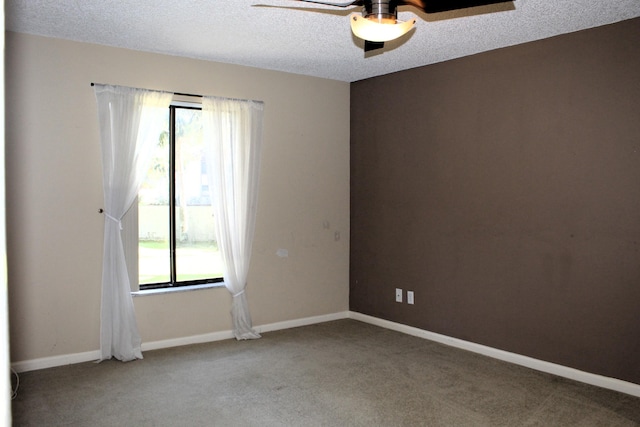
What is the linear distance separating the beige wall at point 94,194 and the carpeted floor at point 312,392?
369mm

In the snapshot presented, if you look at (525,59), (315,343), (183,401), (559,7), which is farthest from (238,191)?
(559,7)

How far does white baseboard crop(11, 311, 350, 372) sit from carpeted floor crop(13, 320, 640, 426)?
0.32 ft

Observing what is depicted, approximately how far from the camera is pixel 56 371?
407cm

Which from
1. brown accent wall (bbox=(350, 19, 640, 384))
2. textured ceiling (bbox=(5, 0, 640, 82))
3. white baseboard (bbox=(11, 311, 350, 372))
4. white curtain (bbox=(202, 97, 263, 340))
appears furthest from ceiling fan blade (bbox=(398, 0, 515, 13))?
white baseboard (bbox=(11, 311, 350, 372))

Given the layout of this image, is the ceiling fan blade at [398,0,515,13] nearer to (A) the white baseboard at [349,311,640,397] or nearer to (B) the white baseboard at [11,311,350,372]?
(A) the white baseboard at [349,311,640,397]

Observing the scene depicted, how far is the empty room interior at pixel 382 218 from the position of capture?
3645 mm

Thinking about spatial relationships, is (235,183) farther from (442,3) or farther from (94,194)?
(442,3)

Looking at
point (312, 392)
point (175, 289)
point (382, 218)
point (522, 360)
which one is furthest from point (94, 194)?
point (522, 360)

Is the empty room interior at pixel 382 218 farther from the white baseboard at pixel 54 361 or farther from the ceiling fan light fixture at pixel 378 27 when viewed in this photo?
the ceiling fan light fixture at pixel 378 27

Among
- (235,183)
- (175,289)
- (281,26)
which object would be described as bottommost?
(175,289)

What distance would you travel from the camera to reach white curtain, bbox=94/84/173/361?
4332 millimetres

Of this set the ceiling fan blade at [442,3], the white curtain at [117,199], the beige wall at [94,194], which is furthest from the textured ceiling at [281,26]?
the ceiling fan blade at [442,3]

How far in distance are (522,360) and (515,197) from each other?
128cm

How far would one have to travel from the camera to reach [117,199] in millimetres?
4383
